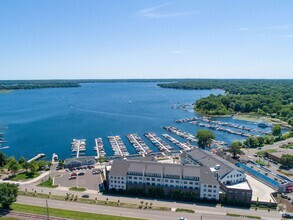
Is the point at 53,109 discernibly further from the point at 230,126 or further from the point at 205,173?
the point at 205,173

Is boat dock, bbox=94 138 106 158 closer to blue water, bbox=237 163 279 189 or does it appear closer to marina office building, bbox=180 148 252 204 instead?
marina office building, bbox=180 148 252 204

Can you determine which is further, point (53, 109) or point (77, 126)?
point (53, 109)

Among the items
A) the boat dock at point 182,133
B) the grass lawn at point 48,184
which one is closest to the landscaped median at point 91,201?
the grass lawn at point 48,184

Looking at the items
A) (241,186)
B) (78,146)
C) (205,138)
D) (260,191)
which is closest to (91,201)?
(241,186)

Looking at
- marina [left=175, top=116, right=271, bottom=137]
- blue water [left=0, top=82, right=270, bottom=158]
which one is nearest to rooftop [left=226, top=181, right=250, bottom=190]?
blue water [left=0, top=82, right=270, bottom=158]

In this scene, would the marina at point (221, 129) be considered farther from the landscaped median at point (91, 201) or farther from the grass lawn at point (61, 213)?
the grass lawn at point (61, 213)

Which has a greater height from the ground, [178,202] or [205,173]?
[205,173]

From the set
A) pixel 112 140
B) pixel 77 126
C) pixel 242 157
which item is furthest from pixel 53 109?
pixel 242 157
